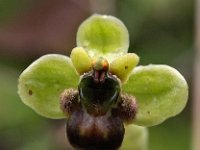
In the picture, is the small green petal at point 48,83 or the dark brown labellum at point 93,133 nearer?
the dark brown labellum at point 93,133

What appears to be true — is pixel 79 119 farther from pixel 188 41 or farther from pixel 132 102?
pixel 188 41

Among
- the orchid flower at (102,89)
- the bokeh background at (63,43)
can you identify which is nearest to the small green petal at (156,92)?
the orchid flower at (102,89)

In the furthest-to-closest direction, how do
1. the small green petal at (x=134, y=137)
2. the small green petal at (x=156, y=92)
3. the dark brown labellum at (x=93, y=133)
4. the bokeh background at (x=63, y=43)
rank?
the bokeh background at (x=63, y=43)
the small green petal at (x=134, y=137)
the small green petal at (x=156, y=92)
the dark brown labellum at (x=93, y=133)

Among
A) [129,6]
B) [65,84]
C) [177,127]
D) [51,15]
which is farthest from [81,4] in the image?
[65,84]

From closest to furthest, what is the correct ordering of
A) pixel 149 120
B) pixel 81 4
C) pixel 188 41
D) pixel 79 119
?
pixel 79 119
pixel 149 120
pixel 188 41
pixel 81 4

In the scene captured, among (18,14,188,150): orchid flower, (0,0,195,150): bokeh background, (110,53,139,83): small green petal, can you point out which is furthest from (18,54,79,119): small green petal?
(0,0,195,150): bokeh background

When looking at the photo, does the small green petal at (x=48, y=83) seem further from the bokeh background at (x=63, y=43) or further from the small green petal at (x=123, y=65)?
the bokeh background at (x=63, y=43)
